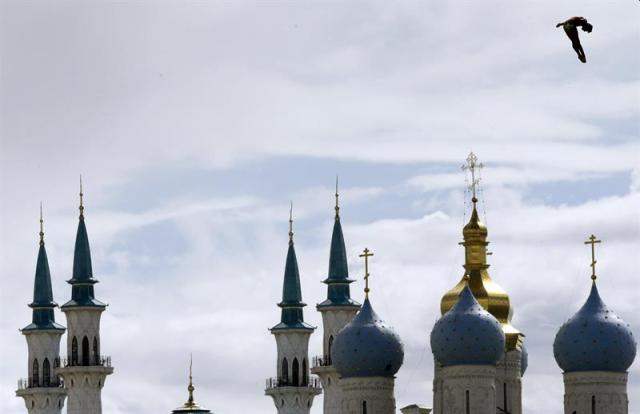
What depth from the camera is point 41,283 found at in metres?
110

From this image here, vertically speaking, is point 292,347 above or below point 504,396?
above

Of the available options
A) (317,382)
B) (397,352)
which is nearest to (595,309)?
(397,352)

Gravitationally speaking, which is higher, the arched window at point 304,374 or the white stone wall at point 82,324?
the white stone wall at point 82,324

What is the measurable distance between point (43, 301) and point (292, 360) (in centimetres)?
1448

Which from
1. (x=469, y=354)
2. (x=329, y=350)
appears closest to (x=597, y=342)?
(x=469, y=354)

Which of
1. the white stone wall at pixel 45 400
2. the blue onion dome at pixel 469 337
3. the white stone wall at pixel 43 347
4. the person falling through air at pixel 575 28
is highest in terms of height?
the white stone wall at pixel 43 347

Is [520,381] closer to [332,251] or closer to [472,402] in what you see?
[472,402]

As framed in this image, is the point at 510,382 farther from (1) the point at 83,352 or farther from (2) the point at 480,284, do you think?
(1) the point at 83,352

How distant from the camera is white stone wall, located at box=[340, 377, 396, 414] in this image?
79.6m

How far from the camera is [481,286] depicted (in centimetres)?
7988

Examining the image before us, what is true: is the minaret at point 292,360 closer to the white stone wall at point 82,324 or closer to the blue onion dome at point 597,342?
the white stone wall at point 82,324

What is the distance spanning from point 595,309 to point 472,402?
20.6 ft

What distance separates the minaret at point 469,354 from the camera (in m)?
74.1

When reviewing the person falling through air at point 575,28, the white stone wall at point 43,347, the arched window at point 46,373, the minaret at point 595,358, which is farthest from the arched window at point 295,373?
the person falling through air at point 575,28
